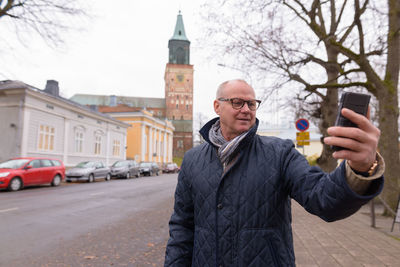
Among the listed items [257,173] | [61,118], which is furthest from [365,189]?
[61,118]

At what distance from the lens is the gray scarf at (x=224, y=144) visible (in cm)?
193

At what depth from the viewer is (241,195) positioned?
71.6 inches

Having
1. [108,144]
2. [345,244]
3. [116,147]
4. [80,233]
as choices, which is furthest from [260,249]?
[116,147]

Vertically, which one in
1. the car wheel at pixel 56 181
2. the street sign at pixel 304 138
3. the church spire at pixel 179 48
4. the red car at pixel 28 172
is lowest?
the car wheel at pixel 56 181

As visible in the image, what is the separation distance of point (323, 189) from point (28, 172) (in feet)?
52.5

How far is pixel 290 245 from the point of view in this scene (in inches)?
73.8

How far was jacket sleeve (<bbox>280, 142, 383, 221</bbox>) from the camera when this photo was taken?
4.08ft

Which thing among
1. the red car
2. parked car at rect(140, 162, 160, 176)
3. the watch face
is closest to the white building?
parked car at rect(140, 162, 160, 176)

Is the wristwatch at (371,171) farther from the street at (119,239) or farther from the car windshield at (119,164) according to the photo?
the car windshield at (119,164)

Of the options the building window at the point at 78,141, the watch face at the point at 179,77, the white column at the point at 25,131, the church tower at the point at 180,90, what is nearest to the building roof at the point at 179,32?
the church tower at the point at 180,90

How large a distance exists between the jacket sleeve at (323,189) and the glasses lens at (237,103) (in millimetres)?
462

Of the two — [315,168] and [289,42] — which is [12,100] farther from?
[315,168]

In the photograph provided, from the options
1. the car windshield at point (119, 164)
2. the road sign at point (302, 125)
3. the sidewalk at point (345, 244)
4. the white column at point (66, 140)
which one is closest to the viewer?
the sidewalk at point (345, 244)

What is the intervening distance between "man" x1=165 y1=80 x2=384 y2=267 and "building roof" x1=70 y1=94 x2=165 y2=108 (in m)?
89.7
